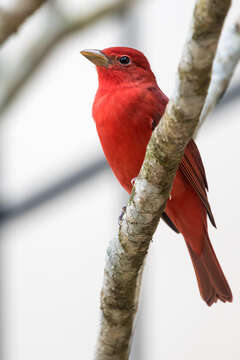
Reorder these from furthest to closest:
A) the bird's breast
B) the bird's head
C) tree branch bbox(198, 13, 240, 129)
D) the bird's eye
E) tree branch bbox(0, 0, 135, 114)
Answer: tree branch bbox(0, 0, 135, 114) < the bird's eye < the bird's head < tree branch bbox(198, 13, 240, 129) < the bird's breast

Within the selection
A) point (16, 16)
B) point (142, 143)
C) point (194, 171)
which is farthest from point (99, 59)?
point (194, 171)

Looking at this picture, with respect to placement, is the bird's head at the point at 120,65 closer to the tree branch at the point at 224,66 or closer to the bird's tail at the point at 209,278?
the tree branch at the point at 224,66

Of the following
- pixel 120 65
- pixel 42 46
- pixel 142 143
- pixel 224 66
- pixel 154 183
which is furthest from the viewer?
pixel 42 46

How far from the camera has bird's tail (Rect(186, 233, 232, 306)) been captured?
10.2 feet

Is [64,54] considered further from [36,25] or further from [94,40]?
[36,25]

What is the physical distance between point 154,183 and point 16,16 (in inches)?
42.5

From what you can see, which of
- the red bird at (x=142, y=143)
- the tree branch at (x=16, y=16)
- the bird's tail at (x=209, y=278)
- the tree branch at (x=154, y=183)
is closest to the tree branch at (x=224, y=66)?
the red bird at (x=142, y=143)

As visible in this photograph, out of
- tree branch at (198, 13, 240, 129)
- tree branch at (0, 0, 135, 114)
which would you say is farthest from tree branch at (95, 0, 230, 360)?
tree branch at (0, 0, 135, 114)

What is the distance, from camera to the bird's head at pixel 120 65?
319 centimetres

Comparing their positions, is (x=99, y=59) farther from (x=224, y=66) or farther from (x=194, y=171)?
(x=194, y=171)

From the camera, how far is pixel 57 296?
5820 mm

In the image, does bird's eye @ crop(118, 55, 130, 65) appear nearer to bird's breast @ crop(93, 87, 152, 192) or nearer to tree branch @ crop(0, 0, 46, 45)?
bird's breast @ crop(93, 87, 152, 192)

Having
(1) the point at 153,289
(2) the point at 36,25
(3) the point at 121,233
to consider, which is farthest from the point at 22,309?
(3) the point at 121,233

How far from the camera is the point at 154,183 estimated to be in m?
2.14
